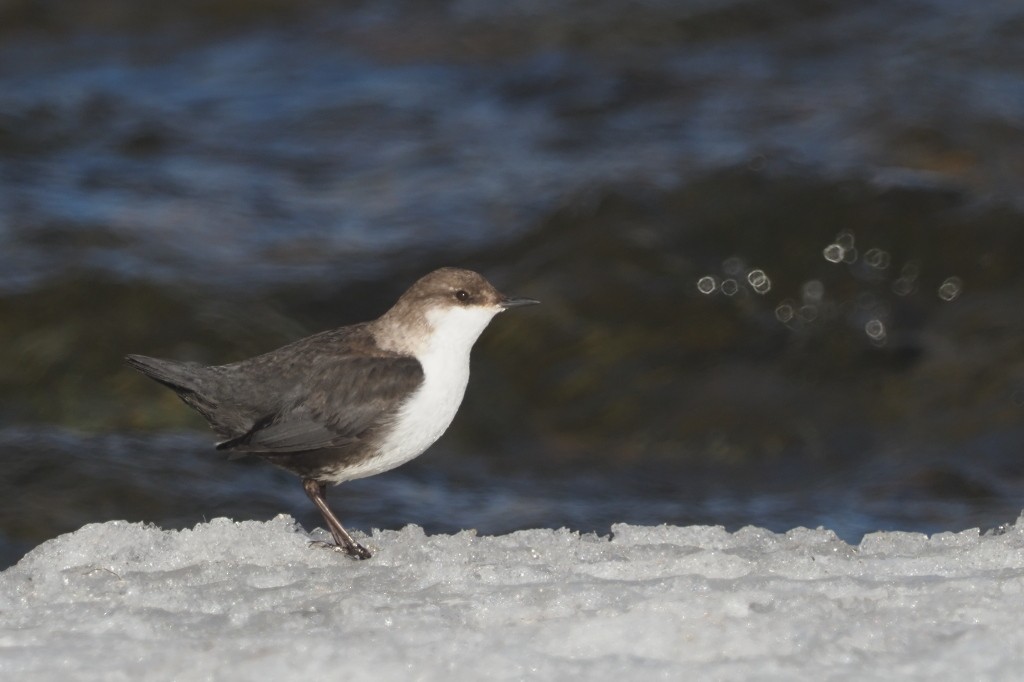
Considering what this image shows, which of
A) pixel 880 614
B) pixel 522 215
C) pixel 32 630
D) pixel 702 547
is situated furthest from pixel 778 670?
pixel 522 215

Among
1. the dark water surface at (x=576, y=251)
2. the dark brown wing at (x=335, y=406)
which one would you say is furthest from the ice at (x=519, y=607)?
the dark water surface at (x=576, y=251)

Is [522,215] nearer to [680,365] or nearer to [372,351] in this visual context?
[680,365]

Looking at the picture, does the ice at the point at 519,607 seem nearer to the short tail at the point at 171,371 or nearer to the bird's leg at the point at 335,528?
the bird's leg at the point at 335,528

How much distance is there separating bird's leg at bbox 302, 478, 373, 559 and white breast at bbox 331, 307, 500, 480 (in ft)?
0.43

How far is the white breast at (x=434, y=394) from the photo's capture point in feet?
16.1

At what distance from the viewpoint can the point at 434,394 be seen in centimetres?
495

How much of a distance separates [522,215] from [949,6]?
443 centimetres

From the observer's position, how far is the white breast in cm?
490

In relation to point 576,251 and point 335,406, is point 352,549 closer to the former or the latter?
point 335,406

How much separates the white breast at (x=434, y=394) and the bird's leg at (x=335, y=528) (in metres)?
0.13

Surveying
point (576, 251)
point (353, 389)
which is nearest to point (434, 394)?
point (353, 389)

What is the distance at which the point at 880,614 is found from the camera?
12.4 feet

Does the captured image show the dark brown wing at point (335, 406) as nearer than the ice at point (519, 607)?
No

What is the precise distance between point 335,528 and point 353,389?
1.52 ft
